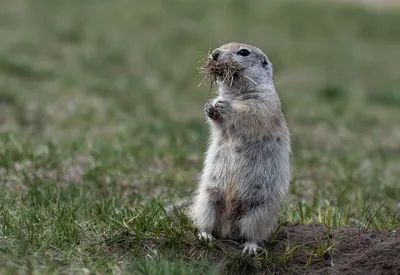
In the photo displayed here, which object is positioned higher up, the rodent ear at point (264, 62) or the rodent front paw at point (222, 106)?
the rodent ear at point (264, 62)

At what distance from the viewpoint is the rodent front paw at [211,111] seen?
223 inches

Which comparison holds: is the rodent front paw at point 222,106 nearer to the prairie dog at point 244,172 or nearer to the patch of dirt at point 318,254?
the prairie dog at point 244,172

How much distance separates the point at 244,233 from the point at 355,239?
32.8 inches

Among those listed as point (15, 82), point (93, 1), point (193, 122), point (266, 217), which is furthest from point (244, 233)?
point (93, 1)

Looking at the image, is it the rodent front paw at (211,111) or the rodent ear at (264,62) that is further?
the rodent ear at (264,62)

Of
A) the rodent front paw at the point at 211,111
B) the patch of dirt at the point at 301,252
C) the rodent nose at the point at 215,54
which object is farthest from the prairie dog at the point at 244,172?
the rodent nose at the point at 215,54

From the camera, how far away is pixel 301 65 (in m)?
18.2

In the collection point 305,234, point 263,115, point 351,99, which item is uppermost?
point 263,115

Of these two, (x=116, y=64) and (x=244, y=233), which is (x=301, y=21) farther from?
(x=244, y=233)

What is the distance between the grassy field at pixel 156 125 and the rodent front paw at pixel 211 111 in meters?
0.80

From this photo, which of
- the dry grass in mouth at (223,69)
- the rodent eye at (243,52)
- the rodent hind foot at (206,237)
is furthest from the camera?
the rodent eye at (243,52)

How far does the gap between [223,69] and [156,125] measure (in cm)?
499

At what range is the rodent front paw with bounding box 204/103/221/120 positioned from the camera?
5652 mm

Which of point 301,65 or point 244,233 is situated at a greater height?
point 244,233
